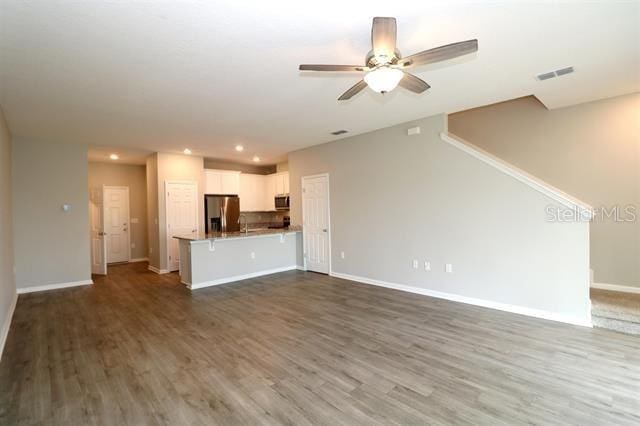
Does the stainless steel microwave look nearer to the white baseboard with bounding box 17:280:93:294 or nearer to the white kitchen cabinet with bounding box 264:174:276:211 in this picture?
the white kitchen cabinet with bounding box 264:174:276:211

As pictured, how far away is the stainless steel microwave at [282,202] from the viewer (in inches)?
324

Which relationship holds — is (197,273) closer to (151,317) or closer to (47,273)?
(151,317)

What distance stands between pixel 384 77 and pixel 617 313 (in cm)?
373

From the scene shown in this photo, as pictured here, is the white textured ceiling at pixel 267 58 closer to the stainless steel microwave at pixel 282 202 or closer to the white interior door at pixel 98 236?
the white interior door at pixel 98 236

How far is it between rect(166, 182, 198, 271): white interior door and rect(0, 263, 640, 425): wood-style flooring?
267 cm

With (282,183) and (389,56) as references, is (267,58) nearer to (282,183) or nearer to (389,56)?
(389,56)

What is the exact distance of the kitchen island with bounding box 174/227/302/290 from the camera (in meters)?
5.43

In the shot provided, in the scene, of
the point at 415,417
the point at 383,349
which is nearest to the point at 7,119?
the point at 383,349

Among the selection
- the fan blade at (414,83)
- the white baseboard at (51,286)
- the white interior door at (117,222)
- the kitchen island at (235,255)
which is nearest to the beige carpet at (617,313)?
the fan blade at (414,83)

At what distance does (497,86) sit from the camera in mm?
3475

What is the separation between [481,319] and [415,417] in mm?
2152

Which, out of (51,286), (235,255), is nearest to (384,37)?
(235,255)

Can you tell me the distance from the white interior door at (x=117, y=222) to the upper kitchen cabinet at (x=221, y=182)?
8.93 feet

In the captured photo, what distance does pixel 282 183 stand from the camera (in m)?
8.33
